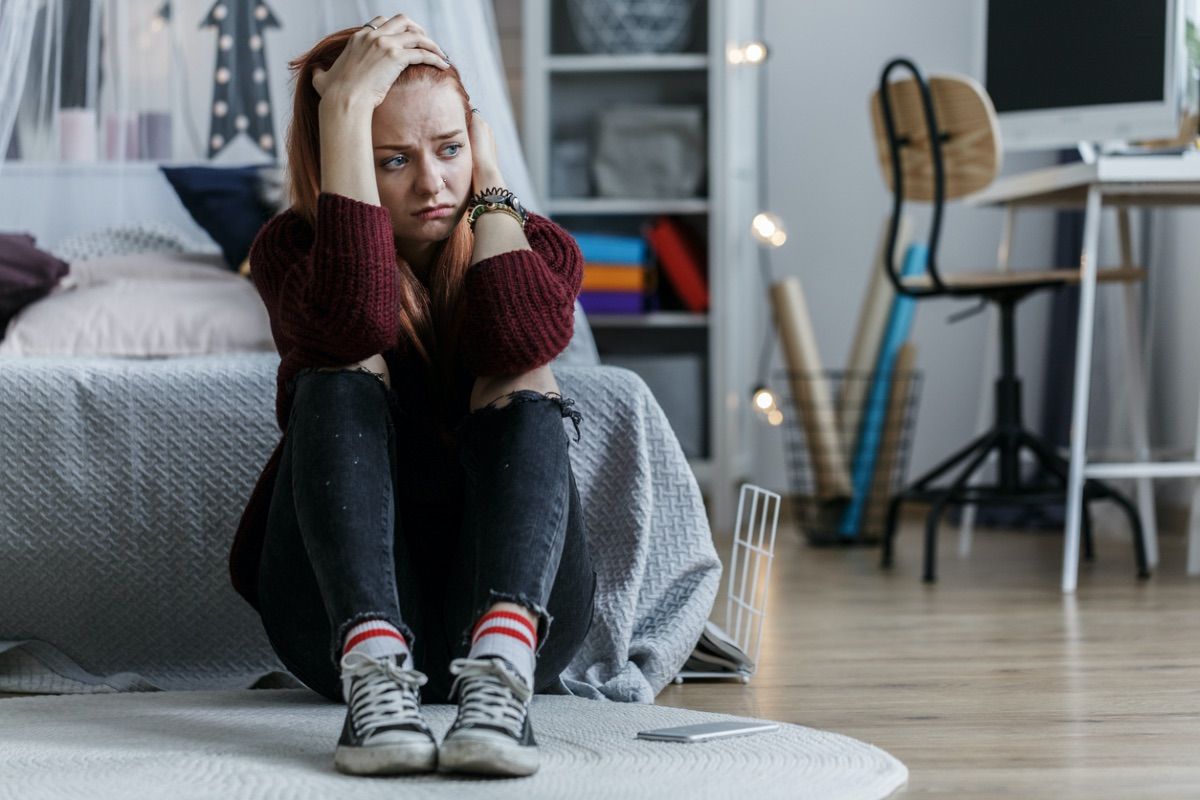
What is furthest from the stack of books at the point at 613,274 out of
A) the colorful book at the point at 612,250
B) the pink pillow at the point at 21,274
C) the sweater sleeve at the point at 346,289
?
the sweater sleeve at the point at 346,289

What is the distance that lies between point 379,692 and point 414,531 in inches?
12.0

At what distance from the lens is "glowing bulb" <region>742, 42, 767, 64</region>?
3768 mm

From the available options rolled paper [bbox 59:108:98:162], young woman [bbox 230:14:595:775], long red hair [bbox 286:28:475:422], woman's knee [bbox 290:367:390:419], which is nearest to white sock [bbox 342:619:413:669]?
young woman [bbox 230:14:595:775]

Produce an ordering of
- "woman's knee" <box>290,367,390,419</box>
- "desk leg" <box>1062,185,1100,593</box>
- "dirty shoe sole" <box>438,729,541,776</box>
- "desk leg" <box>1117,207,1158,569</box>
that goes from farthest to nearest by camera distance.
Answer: "desk leg" <box>1117,207,1158,569</box>, "desk leg" <box>1062,185,1100,593</box>, "woman's knee" <box>290,367,390,419</box>, "dirty shoe sole" <box>438,729,541,776</box>

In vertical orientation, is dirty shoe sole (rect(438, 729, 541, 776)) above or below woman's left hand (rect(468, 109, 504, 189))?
below

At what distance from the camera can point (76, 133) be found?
2.51m

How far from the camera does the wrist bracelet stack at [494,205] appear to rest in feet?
4.91

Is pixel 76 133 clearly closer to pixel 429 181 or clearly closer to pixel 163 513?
pixel 163 513

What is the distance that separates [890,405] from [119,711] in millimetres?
2397

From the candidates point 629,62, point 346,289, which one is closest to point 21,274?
point 346,289

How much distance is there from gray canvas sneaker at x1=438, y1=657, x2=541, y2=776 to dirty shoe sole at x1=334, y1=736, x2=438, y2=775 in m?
0.01

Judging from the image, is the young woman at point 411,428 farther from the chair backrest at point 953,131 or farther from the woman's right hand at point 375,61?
the chair backrest at point 953,131

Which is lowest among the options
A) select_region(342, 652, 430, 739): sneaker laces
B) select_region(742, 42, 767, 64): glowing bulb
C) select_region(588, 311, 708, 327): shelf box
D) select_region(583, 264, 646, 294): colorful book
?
select_region(342, 652, 430, 739): sneaker laces

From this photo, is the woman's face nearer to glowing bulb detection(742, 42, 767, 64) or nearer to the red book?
the red book
